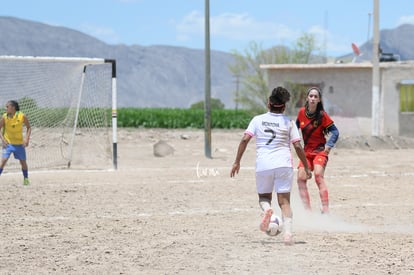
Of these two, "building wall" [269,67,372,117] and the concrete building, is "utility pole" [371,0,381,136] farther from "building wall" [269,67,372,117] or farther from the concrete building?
"building wall" [269,67,372,117]

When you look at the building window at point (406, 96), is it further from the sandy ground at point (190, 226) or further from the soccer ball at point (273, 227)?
the soccer ball at point (273, 227)

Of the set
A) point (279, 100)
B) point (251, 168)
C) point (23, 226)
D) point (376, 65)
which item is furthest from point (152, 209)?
point (376, 65)

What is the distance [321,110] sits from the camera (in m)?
10.4

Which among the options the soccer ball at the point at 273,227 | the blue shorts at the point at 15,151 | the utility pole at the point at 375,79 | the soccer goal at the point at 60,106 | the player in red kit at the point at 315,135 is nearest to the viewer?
the soccer ball at the point at 273,227

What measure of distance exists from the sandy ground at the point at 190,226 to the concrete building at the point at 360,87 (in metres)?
14.9

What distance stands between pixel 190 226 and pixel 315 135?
2.02 m

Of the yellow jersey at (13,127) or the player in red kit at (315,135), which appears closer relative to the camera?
the player in red kit at (315,135)

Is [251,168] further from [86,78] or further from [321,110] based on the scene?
[321,110]

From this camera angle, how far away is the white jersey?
8.43 metres

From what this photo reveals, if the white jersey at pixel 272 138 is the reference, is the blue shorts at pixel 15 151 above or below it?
below

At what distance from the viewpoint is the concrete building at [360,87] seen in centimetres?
3341

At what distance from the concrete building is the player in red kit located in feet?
76.9

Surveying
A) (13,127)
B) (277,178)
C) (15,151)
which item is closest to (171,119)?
(15,151)

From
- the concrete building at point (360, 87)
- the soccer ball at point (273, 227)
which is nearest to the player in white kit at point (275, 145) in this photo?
the soccer ball at point (273, 227)
